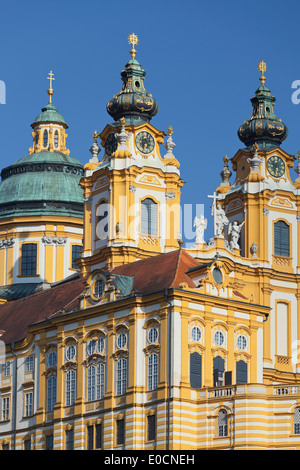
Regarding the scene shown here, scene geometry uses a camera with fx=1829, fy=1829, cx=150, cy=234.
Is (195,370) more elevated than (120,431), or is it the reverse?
(195,370)

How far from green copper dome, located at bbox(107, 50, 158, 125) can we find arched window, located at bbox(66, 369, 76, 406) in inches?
997

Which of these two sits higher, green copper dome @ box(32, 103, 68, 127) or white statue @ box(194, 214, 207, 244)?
green copper dome @ box(32, 103, 68, 127)

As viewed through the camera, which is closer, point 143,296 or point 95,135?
point 143,296

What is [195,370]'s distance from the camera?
100m

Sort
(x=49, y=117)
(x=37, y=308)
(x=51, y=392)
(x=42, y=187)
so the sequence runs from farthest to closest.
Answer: (x=49, y=117)
(x=42, y=187)
(x=37, y=308)
(x=51, y=392)

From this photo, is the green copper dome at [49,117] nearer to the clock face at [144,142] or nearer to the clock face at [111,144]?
the clock face at [111,144]

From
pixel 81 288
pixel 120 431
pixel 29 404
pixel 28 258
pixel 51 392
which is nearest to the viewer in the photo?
pixel 120 431

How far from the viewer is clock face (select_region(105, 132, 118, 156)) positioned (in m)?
124

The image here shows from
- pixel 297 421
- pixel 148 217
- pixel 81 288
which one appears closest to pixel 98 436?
pixel 297 421

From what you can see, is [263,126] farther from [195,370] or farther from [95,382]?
[195,370]

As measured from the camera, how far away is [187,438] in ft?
322

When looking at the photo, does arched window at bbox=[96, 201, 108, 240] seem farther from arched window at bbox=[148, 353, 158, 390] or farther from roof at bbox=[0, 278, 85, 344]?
arched window at bbox=[148, 353, 158, 390]

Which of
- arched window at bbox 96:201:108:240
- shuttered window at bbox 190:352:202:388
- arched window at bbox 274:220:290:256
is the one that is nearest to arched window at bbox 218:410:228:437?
shuttered window at bbox 190:352:202:388

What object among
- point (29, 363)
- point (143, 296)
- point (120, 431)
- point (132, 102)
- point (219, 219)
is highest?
point (132, 102)
